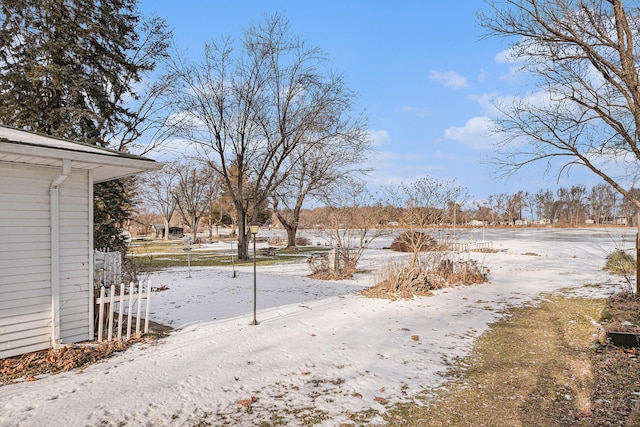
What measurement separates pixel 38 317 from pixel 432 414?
15.9ft

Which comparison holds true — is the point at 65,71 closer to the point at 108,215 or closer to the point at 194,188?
the point at 108,215

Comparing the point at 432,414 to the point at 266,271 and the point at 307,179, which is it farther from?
the point at 307,179

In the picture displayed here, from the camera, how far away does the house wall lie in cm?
437

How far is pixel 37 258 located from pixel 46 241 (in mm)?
232

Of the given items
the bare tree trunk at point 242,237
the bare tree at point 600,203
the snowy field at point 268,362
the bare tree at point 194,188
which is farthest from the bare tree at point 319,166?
the bare tree at point 600,203

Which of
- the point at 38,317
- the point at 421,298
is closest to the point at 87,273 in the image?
the point at 38,317

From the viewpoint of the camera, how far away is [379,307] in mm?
7906

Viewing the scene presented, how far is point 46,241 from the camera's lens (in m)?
4.68

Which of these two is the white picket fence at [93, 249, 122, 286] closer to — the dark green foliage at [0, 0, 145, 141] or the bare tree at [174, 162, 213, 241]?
the dark green foliage at [0, 0, 145, 141]

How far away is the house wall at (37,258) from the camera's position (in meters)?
4.37

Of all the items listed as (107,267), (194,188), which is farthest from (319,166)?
(194,188)

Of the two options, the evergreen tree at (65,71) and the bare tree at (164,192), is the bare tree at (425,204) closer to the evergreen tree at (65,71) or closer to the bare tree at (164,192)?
the evergreen tree at (65,71)

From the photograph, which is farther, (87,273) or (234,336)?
(234,336)

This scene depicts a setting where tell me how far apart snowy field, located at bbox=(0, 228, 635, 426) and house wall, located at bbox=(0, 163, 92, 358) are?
35.3 inches
